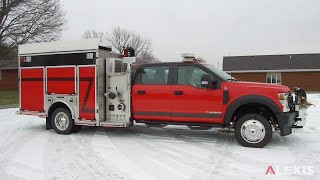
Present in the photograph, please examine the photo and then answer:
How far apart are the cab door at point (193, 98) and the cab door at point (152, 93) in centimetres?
18

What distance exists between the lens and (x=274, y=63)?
39.2 meters

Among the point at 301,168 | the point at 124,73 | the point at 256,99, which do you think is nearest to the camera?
the point at 301,168

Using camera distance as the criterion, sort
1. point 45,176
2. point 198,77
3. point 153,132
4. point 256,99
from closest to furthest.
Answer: point 45,176, point 256,99, point 198,77, point 153,132

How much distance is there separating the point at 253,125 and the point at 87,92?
4.31 m

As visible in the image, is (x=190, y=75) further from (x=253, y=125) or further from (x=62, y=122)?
(x=62, y=122)

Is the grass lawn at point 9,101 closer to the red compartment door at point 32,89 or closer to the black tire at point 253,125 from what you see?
the red compartment door at point 32,89

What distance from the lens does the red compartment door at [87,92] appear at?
9078mm

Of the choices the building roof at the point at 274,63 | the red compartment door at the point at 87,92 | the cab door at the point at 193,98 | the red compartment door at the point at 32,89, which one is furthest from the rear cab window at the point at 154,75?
the building roof at the point at 274,63

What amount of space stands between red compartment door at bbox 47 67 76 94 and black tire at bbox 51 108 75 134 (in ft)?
1.75

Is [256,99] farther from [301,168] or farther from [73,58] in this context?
[73,58]

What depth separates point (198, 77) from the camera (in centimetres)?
812

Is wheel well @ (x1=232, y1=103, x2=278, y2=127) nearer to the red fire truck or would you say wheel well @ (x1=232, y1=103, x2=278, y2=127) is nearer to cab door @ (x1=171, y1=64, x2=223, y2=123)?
Result: the red fire truck

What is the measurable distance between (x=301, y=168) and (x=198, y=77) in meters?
3.08

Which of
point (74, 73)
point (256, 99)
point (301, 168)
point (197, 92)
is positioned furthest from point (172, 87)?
point (301, 168)
